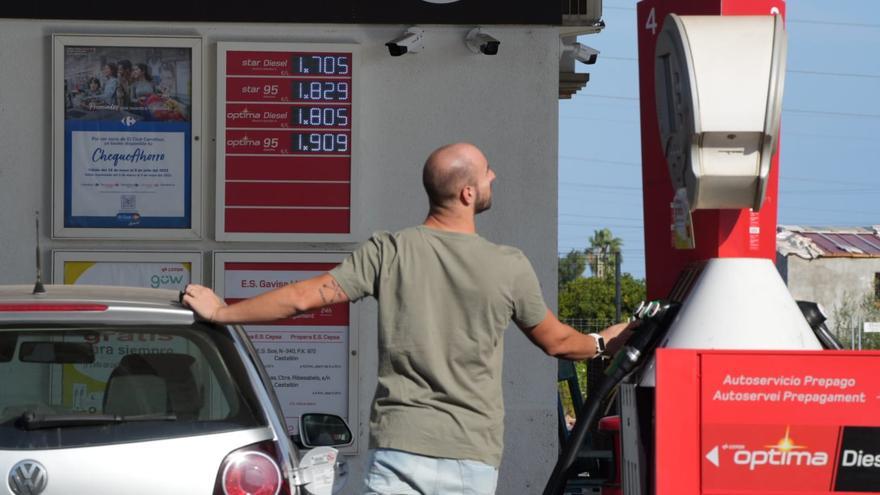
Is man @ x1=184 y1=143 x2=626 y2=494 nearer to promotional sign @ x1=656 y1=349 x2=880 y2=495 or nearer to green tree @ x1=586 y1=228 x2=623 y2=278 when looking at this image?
promotional sign @ x1=656 y1=349 x2=880 y2=495

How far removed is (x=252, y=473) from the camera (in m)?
4.30

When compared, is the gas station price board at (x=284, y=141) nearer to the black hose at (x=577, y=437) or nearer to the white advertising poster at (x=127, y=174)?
the white advertising poster at (x=127, y=174)

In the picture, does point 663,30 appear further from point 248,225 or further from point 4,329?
Answer: point 248,225

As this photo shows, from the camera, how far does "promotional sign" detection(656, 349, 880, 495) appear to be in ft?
16.4

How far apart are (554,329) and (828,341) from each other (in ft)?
6.16

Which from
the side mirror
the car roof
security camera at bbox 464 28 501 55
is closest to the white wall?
security camera at bbox 464 28 501 55

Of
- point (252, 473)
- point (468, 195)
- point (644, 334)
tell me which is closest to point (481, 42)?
point (644, 334)

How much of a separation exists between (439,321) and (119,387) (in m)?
1.04

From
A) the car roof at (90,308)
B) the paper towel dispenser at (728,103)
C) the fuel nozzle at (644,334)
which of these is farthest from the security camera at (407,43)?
the car roof at (90,308)

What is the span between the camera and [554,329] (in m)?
4.65

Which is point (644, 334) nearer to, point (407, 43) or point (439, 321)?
point (439, 321)

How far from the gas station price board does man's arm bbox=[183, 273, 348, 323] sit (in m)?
5.18

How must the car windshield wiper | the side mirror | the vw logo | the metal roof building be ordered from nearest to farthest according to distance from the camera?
the vw logo, the car windshield wiper, the side mirror, the metal roof building

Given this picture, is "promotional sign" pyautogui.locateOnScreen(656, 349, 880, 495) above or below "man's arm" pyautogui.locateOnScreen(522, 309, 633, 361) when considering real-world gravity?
below
